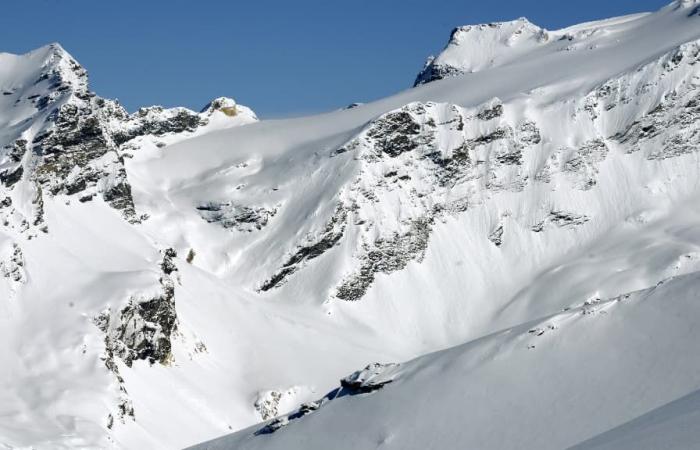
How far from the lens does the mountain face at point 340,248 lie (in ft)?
186

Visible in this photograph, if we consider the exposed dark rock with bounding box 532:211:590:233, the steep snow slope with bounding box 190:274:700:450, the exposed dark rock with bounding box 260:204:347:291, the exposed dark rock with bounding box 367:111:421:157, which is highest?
the exposed dark rock with bounding box 367:111:421:157

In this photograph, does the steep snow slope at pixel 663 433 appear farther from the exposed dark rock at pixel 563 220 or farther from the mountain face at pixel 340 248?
the exposed dark rock at pixel 563 220

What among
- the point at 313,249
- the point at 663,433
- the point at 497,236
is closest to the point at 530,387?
the point at 663,433

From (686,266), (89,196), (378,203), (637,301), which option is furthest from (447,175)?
(637,301)

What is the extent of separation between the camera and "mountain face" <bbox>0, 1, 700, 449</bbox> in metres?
56.8

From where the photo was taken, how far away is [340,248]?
137000mm

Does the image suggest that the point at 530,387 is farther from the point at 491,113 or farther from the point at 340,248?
the point at 491,113

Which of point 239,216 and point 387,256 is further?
point 239,216

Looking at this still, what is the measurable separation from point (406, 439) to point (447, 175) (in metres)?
101

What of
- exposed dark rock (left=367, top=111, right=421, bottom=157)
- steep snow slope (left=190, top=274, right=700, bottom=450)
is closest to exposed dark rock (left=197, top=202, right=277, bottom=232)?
exposed dark rock (left=367, top=111, right=421, bottom=157)

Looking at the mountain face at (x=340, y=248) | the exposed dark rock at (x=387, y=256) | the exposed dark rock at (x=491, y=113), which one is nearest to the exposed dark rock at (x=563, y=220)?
the mountain face at (x=340, y=248)

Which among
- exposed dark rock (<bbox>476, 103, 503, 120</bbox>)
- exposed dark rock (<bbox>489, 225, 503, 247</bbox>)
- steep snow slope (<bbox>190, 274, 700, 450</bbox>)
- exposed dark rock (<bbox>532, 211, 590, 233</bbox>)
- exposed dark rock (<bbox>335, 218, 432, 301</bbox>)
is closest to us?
steep snow slope (<bbox>190, 274, 700, 450</bbox>)

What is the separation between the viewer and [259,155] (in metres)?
160

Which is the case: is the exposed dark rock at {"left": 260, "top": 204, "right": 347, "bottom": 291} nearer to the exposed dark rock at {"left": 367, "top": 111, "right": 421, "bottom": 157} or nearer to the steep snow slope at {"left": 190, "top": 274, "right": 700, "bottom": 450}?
the exposed dark rock at {"left": 367, "top": 111, "right": 421, "bottom": 157}
